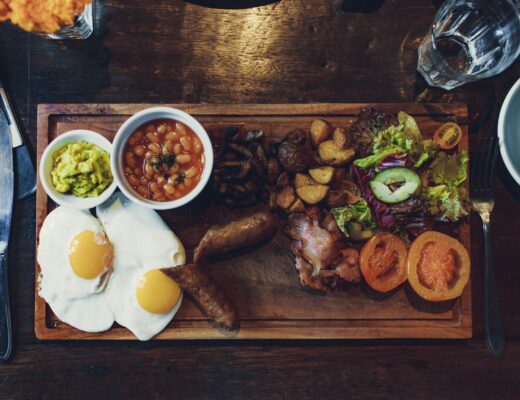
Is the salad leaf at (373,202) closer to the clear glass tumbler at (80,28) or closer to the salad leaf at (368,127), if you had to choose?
the salad leaf at (368,127)

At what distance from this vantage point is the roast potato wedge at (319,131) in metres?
3.00

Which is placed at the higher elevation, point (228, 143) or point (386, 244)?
point (228, 143)

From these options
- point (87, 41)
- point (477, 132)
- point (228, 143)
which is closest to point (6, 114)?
point (87, 41)

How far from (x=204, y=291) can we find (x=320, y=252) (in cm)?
76

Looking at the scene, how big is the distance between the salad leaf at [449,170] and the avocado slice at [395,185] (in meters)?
0.17

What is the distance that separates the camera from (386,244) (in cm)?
300

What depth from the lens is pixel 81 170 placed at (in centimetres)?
Answer: 275

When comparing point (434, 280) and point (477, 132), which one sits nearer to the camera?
point (434, 280)

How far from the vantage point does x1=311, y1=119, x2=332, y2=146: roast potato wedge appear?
9.83 ft

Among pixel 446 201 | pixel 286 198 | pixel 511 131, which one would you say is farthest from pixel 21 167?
pixel 511 131

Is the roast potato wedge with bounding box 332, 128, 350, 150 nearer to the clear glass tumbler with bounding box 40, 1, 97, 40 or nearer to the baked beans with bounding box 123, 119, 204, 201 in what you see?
the baked beans with bounding box 123, 119, 204, 201

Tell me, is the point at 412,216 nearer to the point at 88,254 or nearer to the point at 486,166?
the point at 486,166

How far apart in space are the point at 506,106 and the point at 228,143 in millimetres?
1826

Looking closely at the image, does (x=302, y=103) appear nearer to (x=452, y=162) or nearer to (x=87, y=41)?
(x=452, y=162)
